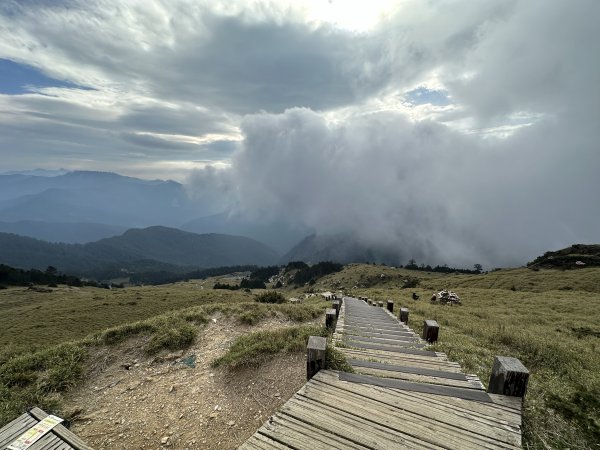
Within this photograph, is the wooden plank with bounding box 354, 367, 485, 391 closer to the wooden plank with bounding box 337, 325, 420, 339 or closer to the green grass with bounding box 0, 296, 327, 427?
the green grass with bounding box 0, 296, 327, 427

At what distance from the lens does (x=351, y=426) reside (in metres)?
4.66

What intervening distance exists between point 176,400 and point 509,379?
8413mm

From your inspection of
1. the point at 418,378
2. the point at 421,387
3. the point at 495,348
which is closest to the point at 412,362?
the point at 418,378

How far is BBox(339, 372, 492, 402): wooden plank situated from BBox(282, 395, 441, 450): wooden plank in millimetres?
1188

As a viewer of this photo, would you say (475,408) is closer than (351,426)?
No

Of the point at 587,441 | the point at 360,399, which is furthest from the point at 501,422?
the point at 360,399

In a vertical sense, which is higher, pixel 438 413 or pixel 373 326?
pixel 438 413

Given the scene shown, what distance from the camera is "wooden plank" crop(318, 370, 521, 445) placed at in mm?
4711

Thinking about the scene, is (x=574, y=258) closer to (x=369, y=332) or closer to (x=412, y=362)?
(x=369, y=332)

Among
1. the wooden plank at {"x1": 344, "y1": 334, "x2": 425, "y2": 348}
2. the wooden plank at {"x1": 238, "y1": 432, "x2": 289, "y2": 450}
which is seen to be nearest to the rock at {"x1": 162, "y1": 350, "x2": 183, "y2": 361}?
the wooden plank at {"x1": 344, "y1": 334, "x2": 425, "y2": 348}

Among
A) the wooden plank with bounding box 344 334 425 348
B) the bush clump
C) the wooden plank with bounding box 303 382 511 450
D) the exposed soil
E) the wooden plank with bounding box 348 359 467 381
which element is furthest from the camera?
the bush clump

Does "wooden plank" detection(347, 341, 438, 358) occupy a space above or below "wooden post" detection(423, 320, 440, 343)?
below

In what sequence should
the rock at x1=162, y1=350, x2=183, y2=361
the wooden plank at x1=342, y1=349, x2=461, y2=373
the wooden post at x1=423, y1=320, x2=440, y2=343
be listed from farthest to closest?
the rock at x1=162, y1=350, x2=183, y2=361 < the wooden post at x1=423, y1=320, x2=440, y2=343 < the wooden plank at x1=342, y1=349, x2=461, y2=373

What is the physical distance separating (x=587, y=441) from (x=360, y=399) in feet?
12.6
